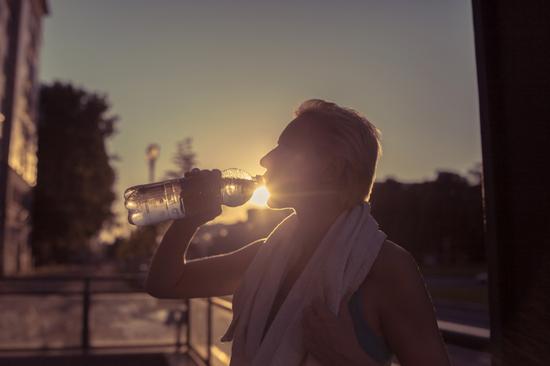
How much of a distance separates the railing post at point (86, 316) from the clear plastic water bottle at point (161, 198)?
6.39 metres

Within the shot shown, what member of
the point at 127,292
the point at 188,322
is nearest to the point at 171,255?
the point at 188,322

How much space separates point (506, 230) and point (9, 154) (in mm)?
45690

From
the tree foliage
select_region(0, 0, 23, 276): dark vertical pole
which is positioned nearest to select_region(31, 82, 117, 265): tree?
select_region(0, 0, 23, 276): dark vertical pole

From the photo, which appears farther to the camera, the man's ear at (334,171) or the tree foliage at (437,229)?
the tree foliage at (437,229)

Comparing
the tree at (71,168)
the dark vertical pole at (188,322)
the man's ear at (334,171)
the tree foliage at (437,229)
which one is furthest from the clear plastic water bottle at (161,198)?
the tree at (71,168)

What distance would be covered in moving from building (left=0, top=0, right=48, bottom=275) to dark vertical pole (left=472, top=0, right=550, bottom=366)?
4255 cm

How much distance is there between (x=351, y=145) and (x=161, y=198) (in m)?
1.61

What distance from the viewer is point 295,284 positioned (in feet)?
6.27

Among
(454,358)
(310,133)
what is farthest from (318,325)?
(454,358)

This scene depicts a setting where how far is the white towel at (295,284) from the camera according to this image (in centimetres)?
179

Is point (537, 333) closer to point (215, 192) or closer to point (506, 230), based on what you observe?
point (506, 230)

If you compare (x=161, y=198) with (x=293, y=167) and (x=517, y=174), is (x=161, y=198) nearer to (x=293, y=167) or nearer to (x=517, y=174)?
(x=293, y=167)

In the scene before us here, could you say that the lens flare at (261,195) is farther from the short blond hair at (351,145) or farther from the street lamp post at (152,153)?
the street lamp post at (152,153)

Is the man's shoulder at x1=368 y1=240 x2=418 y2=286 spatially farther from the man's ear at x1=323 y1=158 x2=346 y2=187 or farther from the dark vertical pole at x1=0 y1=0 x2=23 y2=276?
the dark vertical pole at x1=0 y1=0 x2=23 y2=276
